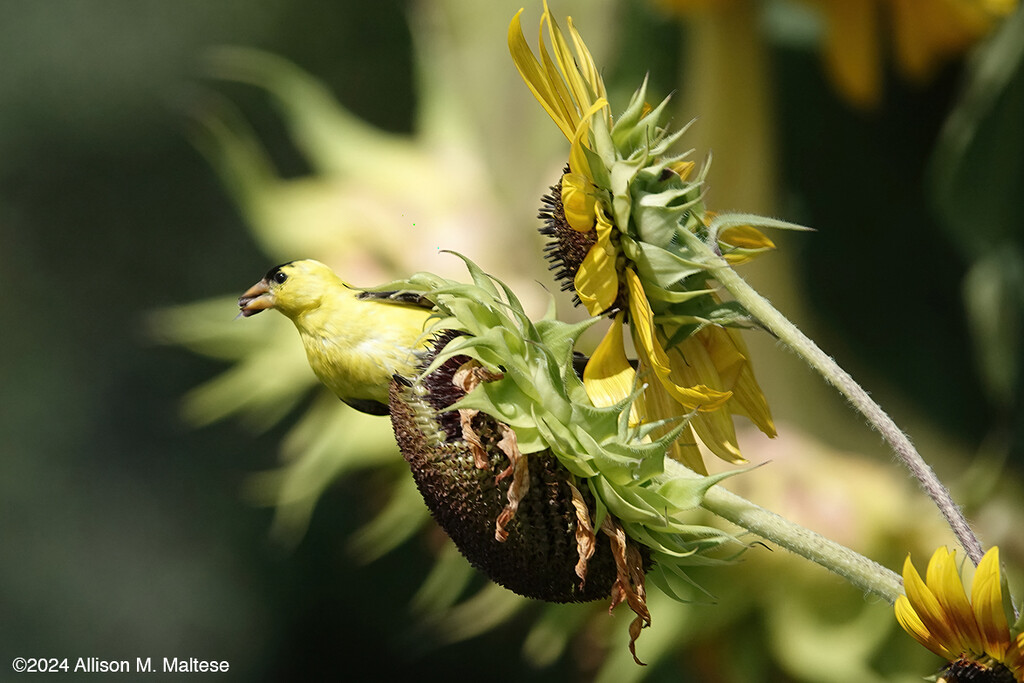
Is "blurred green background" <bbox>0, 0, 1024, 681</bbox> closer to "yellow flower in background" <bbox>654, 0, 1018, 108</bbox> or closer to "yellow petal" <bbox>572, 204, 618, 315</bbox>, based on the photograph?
"yellow flower in background" <bbox>654, 0, 1018, 108</bbox>

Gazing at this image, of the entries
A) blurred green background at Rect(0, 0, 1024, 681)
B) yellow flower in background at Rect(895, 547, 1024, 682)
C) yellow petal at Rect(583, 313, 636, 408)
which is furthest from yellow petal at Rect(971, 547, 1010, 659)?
A: blurred green background at Rect(0, 0, 1024, 681)

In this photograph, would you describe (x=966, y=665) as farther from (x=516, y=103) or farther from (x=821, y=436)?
(x=516, y=103)

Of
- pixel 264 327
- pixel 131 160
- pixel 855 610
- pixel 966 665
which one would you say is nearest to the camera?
pixel 966 665

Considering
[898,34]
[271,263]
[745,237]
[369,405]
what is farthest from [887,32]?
[271,263]

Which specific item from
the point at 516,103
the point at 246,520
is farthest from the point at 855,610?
the point at 246,520

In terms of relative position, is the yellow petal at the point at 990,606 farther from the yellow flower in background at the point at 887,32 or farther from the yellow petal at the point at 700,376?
the yellow flower in background at the point at 887,32
